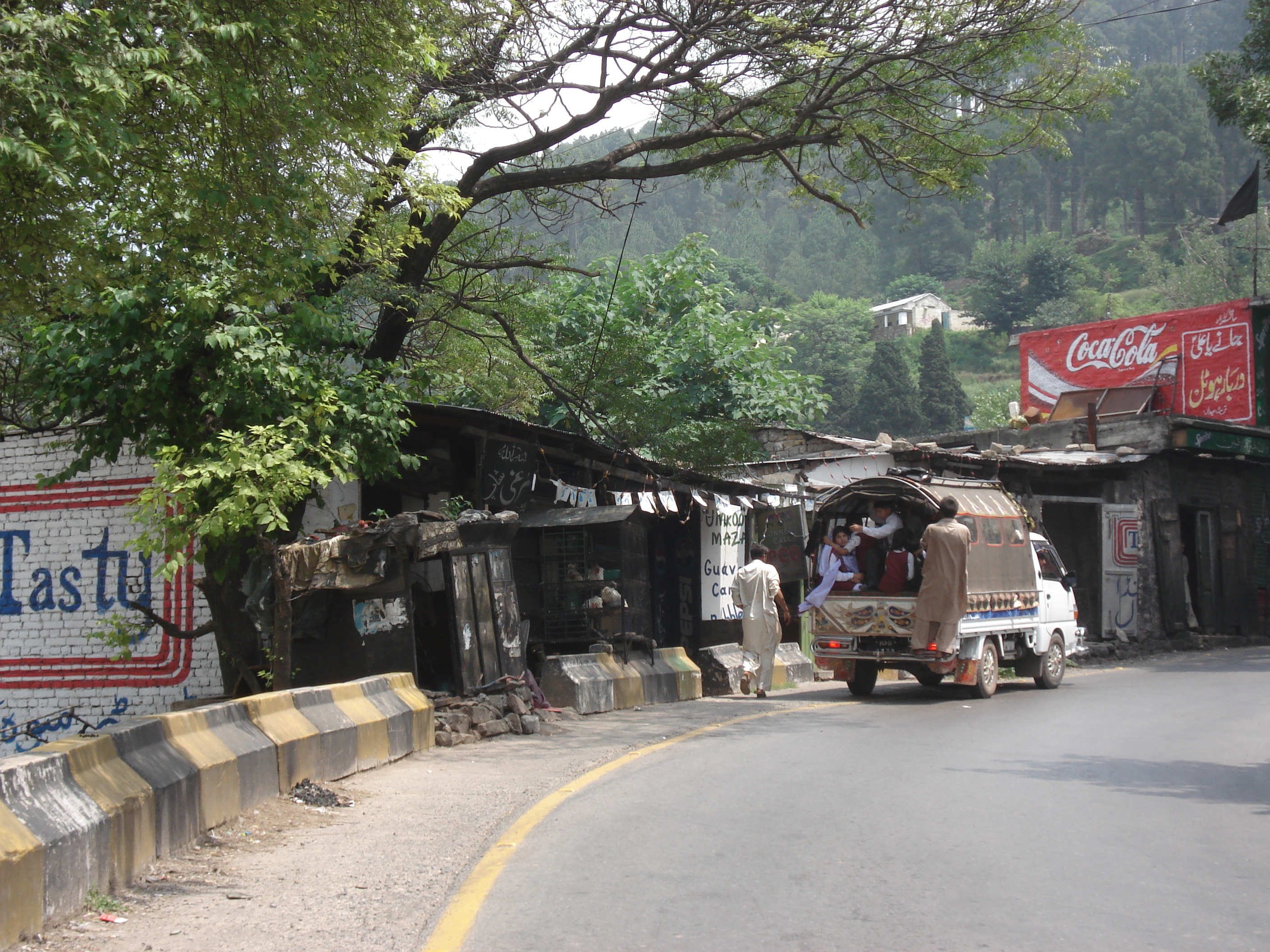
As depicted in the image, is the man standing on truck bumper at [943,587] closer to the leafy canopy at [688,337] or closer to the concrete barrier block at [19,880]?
the leafy canopy at [688,337]

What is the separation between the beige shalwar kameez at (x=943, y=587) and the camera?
13.5 m

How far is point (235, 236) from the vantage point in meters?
8.65

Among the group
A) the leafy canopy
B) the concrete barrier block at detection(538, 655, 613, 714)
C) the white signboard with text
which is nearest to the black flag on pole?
the leafy canopy

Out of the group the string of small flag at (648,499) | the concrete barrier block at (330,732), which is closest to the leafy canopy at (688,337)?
the string of small flag at (648,499)

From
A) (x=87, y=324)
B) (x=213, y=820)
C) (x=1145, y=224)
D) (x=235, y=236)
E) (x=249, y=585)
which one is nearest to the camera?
(x=213, y=820)

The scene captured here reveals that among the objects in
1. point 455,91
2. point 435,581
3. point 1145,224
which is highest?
point 1145,224

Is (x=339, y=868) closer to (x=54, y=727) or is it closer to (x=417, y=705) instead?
(x=417, y=705)

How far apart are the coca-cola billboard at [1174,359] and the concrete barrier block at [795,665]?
1580cm

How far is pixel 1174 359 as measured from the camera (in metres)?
32.1

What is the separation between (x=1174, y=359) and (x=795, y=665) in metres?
19.9

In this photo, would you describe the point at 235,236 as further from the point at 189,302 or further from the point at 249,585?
the point at 249,585

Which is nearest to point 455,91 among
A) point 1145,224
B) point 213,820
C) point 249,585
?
point 249,585

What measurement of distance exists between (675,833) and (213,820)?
271 centimetres

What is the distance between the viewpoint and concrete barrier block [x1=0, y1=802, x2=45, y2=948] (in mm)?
4359
